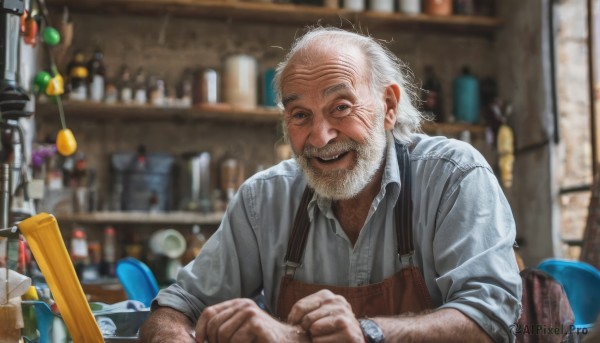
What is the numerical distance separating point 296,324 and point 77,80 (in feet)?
11.4

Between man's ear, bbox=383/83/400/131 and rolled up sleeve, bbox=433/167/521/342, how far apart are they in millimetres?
343

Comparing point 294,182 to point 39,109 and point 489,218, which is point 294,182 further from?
point 39,109

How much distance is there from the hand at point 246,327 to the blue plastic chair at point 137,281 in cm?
105

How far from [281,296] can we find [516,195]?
3.63 meters

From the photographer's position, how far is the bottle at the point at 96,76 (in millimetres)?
4410

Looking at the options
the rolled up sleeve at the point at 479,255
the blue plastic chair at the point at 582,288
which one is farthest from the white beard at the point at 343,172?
the blue plastic chair at the point at 582,288

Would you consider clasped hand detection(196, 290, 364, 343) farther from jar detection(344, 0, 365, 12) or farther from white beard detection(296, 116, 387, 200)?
jar detection(344, 0, 365, 12)

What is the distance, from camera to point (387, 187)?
171cm

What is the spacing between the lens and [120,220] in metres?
4.41

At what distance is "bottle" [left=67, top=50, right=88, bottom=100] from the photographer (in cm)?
430

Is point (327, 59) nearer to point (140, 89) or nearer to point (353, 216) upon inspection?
point (353, 216)

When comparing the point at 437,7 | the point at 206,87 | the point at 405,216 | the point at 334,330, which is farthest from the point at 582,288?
the point at 437,7

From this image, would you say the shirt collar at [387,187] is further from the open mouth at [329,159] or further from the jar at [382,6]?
the jar at [382,6]

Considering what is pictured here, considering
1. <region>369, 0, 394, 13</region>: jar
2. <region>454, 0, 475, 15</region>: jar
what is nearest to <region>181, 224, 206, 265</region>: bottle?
<region>369, 0, 394, 13</region>: jar
